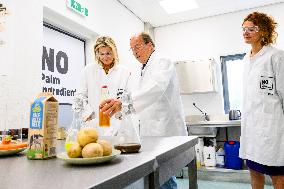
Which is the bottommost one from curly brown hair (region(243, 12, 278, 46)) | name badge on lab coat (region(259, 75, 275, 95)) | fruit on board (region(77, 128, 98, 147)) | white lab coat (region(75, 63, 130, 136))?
fruit on board (region(77, 128, 98, 147))

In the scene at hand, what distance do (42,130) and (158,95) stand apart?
3.49 ft

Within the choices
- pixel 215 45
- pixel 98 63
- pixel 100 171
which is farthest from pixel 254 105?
pixel 215 45

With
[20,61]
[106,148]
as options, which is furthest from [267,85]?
[20,61]

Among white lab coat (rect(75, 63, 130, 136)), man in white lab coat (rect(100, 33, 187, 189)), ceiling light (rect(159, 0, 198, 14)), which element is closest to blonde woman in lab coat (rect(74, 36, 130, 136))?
white lab coat (rect(75, 63, 130, 136))

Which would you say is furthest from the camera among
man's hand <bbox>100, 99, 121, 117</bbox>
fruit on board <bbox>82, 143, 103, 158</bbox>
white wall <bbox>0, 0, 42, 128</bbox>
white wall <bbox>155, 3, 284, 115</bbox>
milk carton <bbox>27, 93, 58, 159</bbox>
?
white wall <bbox>155, 3, 284, 115</bbox>

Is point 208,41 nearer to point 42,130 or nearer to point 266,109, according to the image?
point 266,109

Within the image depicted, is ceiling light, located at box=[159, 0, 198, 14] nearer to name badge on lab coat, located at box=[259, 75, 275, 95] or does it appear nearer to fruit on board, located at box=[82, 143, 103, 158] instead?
name badge on lab coat, located at box=[259, 75, 275, 95]

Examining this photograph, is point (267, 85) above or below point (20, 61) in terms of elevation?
below

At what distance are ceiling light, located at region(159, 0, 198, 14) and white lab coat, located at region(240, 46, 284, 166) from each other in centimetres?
271

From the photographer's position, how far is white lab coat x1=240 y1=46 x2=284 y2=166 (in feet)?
5.74

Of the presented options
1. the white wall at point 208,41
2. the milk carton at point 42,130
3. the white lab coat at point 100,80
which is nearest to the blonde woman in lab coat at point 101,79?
the white lab coat at point 100,80

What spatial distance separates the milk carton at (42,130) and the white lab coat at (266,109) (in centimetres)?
142

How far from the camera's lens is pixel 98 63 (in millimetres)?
2275

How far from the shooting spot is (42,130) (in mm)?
833
